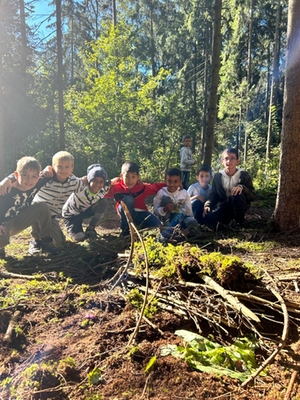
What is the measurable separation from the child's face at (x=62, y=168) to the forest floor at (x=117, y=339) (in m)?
1.54

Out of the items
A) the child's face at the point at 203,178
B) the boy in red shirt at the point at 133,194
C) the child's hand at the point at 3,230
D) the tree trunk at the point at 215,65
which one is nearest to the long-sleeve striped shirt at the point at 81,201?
the boy in red shirt at the point at 133,194

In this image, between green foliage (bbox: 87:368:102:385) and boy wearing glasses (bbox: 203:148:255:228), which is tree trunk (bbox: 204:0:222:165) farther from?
green foliage (bbox: 87:368:102:385)

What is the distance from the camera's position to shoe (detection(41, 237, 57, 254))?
3875 mm

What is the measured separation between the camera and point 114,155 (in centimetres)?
1466

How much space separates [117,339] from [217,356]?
0.59 meters

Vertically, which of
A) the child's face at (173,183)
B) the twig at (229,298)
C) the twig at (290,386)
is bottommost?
the twig at (290,386)

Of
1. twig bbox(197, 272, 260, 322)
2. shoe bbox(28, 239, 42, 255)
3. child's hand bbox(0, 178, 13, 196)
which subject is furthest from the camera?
shoe bbox(28, 239, 42, 255)

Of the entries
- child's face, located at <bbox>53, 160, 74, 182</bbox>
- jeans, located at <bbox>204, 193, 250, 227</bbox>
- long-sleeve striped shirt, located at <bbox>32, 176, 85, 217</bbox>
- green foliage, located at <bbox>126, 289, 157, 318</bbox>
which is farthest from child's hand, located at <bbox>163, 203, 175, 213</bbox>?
green foliage, located at <bbox>126, 289, 157, 318</bbox>

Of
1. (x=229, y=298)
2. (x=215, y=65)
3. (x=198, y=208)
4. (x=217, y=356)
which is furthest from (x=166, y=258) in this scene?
(x=215, y=65)

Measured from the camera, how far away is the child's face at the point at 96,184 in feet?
13.6

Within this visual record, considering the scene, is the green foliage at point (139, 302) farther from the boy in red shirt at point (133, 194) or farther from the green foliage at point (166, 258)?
the boy in red shirt at point (133, 194)

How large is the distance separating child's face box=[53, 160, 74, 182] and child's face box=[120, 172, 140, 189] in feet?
2.51

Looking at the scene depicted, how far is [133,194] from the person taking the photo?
14.5 feet

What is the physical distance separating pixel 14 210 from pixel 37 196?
1.50 ft
